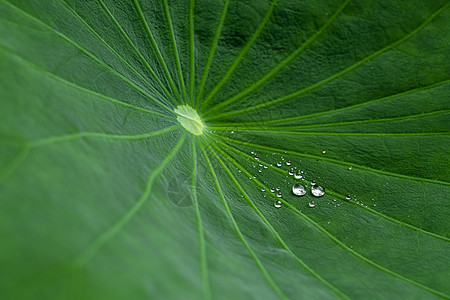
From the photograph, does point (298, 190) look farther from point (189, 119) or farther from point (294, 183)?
point (189, 119)

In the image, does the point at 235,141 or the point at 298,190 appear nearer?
the point at 298,190

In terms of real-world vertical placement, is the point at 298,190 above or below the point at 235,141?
below

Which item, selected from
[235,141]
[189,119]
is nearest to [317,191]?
[235,141]

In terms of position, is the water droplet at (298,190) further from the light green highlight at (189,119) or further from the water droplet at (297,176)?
the light green highlight at (189,119)

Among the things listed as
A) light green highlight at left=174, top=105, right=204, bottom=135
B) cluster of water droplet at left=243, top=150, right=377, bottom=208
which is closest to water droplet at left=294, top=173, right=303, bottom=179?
cluster of water droplet at left=243, top=150, right=377, bottom=208

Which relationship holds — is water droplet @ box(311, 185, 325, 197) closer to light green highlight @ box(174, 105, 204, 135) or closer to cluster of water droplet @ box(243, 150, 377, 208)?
cluster of water droplet @ box(243, 150, 377, 208)

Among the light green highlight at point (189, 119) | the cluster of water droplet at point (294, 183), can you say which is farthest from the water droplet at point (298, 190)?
the light green highlight at point (189, 119)
